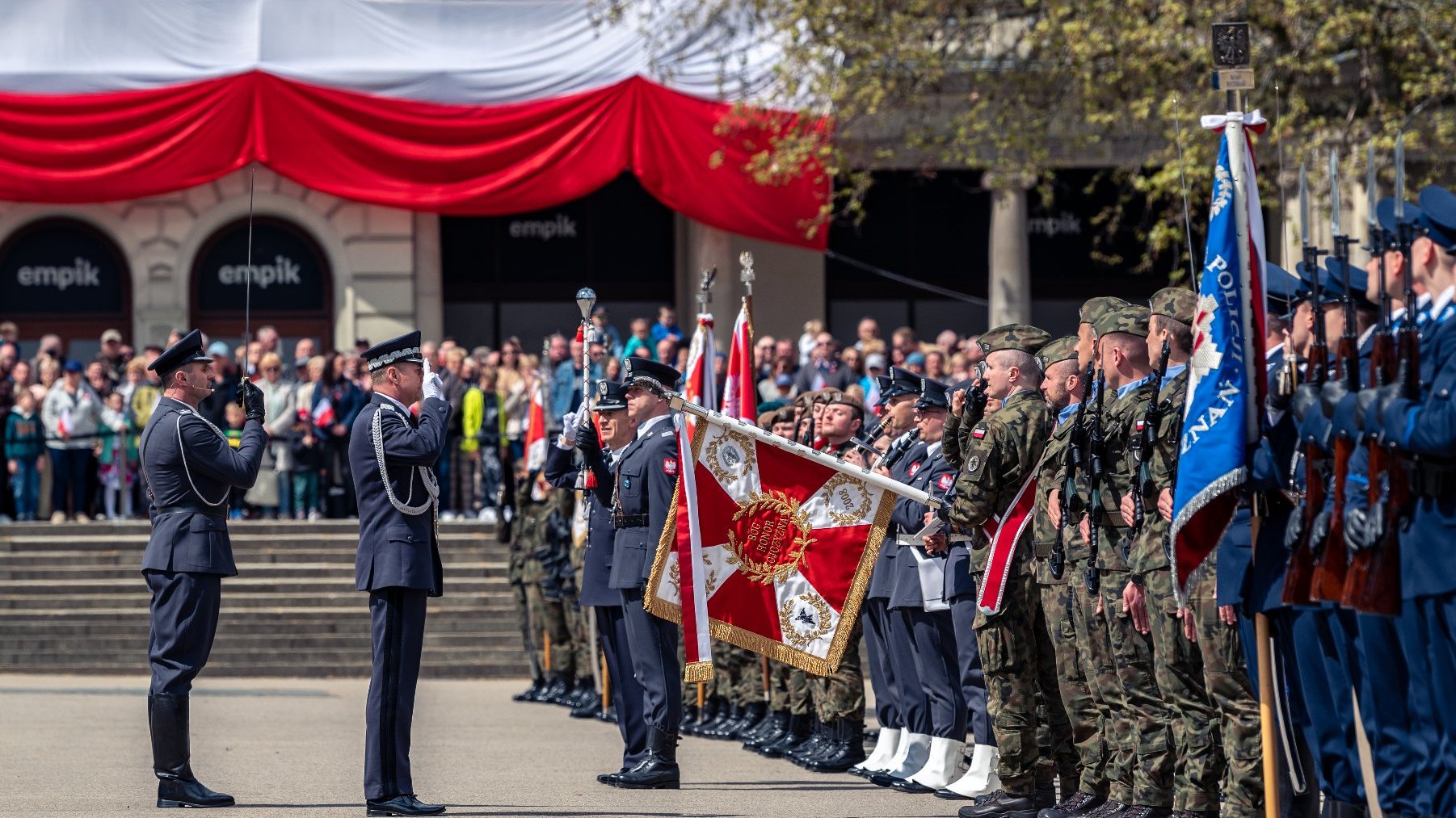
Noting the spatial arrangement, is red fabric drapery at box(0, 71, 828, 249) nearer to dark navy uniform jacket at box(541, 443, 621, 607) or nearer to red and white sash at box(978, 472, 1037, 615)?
dark navy uniform jacket at box(541, 443, 621, 607)

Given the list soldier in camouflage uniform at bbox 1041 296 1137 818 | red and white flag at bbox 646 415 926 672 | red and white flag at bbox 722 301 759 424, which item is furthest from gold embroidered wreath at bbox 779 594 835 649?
red and white flag at bbox 722 301 759 424

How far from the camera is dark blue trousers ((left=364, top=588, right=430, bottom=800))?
958 centimetres

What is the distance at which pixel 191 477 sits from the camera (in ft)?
33.8

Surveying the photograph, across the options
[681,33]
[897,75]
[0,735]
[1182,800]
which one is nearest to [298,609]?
[0,735]

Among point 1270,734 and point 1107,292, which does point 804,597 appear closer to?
point 1270,734

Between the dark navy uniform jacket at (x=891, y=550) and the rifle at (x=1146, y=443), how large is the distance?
2.80 metres

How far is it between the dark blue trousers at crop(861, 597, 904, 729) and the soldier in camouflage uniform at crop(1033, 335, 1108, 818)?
7.70 ft

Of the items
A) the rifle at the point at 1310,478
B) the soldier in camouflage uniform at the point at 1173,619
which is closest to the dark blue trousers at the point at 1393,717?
the rifle at the point at 1310,478

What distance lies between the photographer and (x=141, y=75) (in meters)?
26.2

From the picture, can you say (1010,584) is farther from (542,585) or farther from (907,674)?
(542,585)

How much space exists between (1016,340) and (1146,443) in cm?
174

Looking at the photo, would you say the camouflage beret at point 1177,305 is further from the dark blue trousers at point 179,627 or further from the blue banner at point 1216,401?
the dark blue trousers at point 179,627

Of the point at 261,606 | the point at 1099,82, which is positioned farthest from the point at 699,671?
the point at 1099,82

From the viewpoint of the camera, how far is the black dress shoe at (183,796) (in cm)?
1000
